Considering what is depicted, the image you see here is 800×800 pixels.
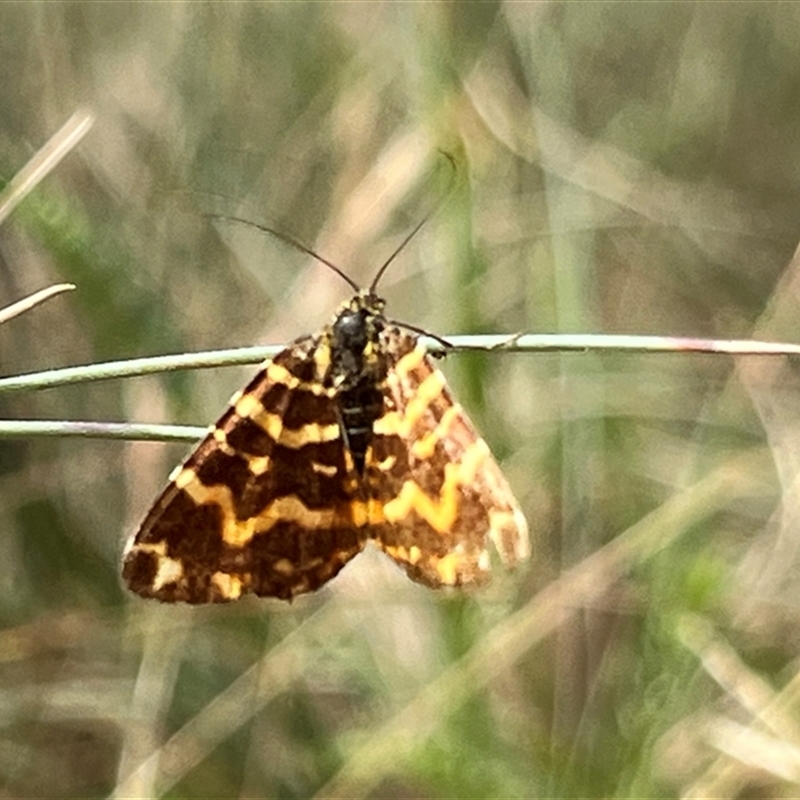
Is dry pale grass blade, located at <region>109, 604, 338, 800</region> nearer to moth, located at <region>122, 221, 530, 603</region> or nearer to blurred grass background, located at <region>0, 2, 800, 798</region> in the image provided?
blurred grass background, located at <region>0, 2, 800, 798</region>

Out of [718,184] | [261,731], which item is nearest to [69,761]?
[261,731]

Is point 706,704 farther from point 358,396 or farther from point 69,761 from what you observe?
point 69,761

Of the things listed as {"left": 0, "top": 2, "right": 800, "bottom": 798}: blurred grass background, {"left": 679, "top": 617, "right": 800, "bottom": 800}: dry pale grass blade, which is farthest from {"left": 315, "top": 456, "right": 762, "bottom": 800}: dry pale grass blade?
{"left": 679, "top": 617, "right": 800, "bottom": 800}: dry pale grass blade

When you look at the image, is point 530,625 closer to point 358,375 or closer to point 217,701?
point 217,701

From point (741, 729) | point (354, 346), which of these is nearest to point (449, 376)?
point (354, 346)

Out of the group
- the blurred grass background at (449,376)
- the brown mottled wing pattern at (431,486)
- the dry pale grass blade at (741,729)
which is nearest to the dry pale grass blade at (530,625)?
the blurred grass background at (449,376)

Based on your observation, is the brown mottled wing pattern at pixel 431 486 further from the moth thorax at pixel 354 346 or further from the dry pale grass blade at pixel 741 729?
the dry pale grass blade at pixel 741 729

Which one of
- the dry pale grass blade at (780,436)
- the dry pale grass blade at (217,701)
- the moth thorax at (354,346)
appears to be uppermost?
the moth thorax at (354,346)
